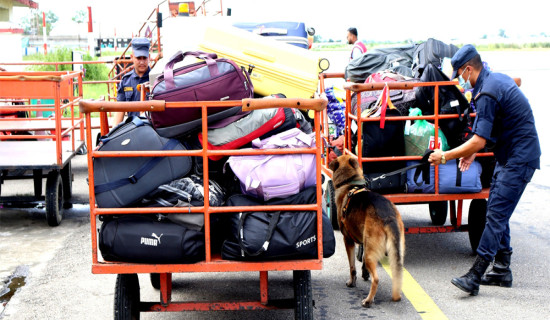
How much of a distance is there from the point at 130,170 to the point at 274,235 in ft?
3.28

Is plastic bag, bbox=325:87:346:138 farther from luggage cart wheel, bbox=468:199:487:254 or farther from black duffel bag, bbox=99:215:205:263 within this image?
black duffel bag, bbox=99:215:205:263

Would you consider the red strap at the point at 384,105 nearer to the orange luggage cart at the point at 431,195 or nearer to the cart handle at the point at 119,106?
the orange luggage cart at the point at 431,195

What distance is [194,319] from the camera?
530 cm

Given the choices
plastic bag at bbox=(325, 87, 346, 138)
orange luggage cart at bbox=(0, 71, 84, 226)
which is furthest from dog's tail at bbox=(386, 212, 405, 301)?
orange luggage cart at bbox=(0, 71, 84, 226)

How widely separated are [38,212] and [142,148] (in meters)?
5.79

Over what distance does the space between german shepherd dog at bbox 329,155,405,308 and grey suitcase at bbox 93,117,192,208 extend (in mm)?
1809

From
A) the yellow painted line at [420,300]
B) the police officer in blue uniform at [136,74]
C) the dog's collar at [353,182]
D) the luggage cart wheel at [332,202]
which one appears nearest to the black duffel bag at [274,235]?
the yellow painted line at [420,300]

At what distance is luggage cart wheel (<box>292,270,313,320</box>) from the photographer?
14.8 feet

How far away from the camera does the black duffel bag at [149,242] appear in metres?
4.23

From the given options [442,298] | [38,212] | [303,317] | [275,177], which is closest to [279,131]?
[275,177]

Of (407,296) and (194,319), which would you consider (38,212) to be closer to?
(194,319)

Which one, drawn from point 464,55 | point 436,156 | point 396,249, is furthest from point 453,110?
point 396,249

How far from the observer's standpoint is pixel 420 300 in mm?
5629

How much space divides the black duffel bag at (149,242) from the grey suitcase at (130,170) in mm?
164
